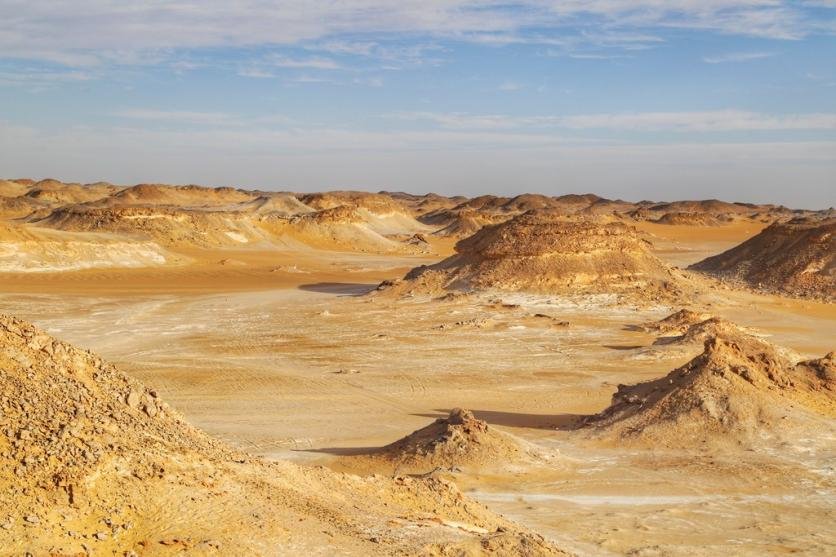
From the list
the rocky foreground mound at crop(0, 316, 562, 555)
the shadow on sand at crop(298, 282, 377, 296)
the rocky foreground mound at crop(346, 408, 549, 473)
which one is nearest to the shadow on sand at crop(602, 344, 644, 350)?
Result: the rocky foreground mound at crop(346, 408, 549, 473)

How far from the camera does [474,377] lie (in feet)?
60.2

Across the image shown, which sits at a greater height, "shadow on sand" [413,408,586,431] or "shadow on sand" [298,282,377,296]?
"shadow on sand" [298,282,377,296]

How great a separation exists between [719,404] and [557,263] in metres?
15.9

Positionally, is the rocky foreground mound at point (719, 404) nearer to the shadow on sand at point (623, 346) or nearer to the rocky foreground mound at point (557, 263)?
the shadow on sand at point (623, 346)

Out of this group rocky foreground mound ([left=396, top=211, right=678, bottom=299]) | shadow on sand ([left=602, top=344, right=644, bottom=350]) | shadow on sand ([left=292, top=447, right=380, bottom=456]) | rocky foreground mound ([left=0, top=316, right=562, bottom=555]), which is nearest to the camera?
rocky foreground mound ([left=0, top=316, right=562, bottom=555])

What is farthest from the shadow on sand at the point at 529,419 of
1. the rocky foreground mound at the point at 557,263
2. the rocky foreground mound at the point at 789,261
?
the rocky foreground mound at the point at 789,261

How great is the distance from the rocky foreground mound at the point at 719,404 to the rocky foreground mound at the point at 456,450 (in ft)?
6.47

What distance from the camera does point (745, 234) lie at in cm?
7562

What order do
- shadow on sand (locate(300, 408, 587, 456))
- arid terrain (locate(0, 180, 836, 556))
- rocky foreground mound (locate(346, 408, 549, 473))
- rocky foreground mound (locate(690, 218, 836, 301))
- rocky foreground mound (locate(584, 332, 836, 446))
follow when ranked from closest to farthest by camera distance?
arid terrain (locate(0, 180, 836, 556)) → rocky foreground mound (locate(346, 408, 549, 473)) → rocky foreground mound (locate(584, 332, 836, 446)) → shadow on sand (locate(300, 408, 587, 456)) → rocky foreground mound (locate(690, 218, 836, 301))

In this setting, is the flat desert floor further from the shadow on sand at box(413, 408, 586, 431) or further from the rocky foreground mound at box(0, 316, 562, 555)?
the rocky foreground mound at box(0, 316, 562, 555)

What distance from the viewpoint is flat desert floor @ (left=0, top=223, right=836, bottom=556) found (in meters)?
9.93

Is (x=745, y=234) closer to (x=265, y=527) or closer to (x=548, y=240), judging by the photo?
(x=548, y=240)

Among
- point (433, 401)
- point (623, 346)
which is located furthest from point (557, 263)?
point (433, 401)

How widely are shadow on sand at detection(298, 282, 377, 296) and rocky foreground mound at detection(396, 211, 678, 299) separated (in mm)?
2113
